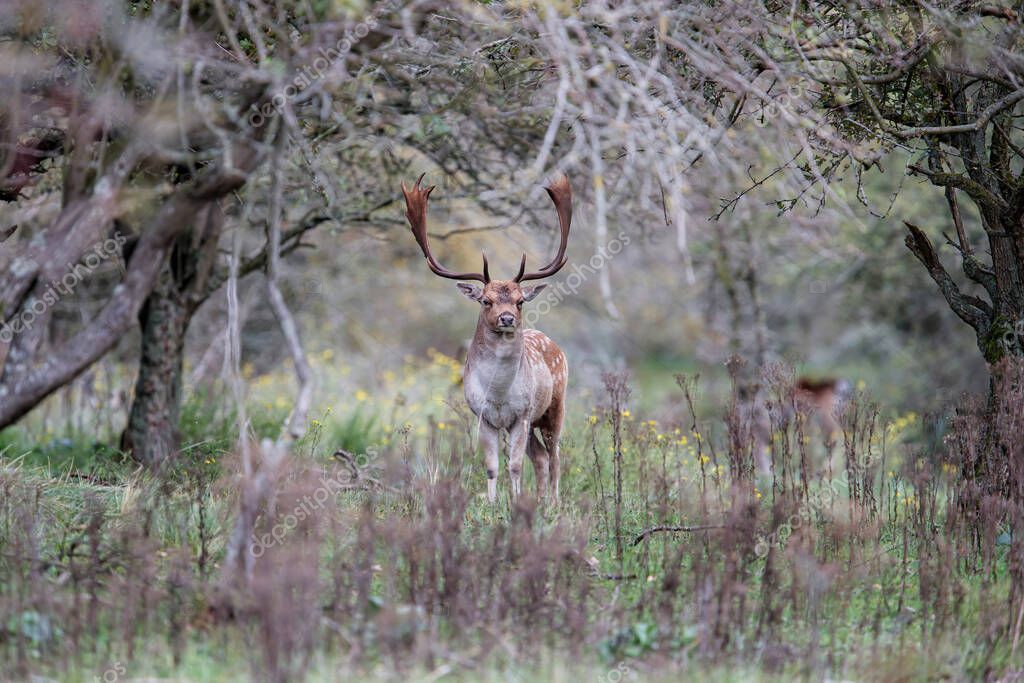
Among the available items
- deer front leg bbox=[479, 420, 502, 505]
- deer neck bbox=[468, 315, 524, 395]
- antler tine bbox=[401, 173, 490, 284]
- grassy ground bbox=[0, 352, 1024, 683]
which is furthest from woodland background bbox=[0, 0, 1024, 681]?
antler tine bbox=[401, 173, 490, 284]

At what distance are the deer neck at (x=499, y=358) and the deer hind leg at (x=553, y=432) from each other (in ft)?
2.52

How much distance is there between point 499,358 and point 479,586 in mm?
2648

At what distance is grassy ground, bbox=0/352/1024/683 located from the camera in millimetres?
5039

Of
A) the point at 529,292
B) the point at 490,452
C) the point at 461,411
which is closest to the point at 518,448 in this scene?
the point at 490,452

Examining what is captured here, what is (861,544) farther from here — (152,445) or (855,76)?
(152,445)

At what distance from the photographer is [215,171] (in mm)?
5414

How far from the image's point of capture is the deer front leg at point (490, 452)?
7.81 m

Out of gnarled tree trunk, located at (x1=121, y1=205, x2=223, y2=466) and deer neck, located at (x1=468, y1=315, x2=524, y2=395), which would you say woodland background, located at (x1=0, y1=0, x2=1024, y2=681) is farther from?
deer neck, located at (x1=468, y1=315, x2=524, y2=395)

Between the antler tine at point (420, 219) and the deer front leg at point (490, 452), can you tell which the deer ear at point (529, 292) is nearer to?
the antler tine at point (420, 219)

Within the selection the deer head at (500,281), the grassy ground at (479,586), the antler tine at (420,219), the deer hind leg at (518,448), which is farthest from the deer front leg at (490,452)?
the antler tine at (420,219)

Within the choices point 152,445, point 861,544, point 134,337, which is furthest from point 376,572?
point 134,337

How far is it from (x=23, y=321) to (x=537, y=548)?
2.83 metres

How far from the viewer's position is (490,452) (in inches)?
317

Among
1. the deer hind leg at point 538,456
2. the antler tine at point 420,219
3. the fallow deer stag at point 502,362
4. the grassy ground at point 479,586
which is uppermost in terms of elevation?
the antler tine at point 420,219
